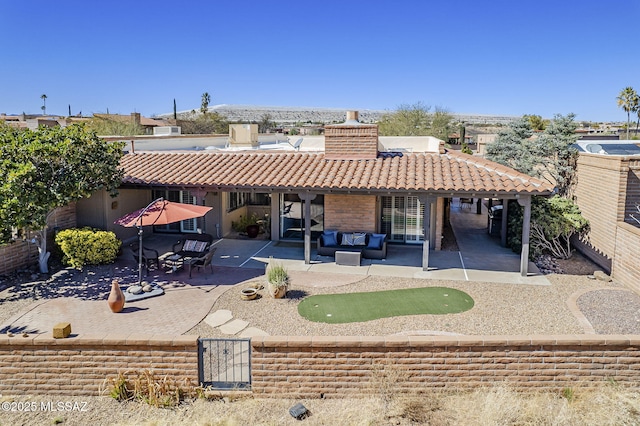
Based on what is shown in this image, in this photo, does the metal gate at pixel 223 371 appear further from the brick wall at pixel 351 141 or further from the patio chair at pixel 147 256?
the brick wall at pixel 351 141

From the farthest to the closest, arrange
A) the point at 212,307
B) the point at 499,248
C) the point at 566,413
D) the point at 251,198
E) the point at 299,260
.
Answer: the point at 251,198 < the point at 499,248 < the point at 299,260 < the point at 212,307 < the point at 566,413

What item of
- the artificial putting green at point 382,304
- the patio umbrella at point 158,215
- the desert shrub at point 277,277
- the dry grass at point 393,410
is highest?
the patio umbrella at point 158,215

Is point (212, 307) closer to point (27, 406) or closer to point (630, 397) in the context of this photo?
point (27, 406)

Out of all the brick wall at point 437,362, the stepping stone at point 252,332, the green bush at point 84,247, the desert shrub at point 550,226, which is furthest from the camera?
the desert shrub at point 550,226

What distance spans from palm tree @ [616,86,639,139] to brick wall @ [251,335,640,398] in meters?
79.4

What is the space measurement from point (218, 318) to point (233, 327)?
0.73 metres

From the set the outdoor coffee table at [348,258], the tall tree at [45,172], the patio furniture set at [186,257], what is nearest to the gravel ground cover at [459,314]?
the outdoor coffee table at [348,258]

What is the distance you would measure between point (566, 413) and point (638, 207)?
1096 centimetres

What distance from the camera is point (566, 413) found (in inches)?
290

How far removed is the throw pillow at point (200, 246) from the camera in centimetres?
1569

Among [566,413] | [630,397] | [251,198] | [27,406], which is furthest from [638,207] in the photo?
[27,406]

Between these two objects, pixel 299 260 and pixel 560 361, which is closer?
pixel 560 361

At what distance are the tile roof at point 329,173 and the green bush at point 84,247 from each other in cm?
249

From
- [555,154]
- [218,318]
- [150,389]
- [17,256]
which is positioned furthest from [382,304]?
[555,154]
